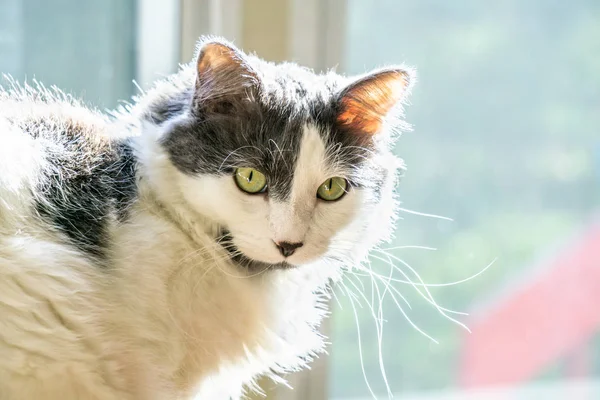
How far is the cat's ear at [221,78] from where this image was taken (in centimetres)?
97

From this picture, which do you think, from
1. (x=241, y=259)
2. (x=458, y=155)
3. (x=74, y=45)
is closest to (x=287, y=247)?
(x=241, y=259)

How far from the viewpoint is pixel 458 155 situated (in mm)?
1742

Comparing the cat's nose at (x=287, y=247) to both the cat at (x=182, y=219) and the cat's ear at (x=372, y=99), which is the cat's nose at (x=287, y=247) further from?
the cat's ear at (x=372, y=99)

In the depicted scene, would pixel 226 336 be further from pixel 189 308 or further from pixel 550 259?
pixel 550 259

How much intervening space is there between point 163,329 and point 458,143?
1046 millimetres

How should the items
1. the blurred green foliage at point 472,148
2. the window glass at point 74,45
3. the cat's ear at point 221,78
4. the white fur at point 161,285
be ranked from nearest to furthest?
1. the white fur at point 161,285
2. the cat's ear at point 221,78
3. the window glass at point 74,45
4. the blurred green foliage at point 472,148

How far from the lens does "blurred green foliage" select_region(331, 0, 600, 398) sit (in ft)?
5.46

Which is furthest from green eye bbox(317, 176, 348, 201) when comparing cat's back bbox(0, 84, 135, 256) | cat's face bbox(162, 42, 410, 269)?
cat's back bbox(0, 84, 135, 256)

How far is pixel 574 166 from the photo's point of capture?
6.14 feet

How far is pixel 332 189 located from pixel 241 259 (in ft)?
0.60

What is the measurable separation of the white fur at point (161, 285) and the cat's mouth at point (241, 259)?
1 centimetres

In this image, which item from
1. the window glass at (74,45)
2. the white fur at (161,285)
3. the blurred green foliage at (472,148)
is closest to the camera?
the white fur at (161,285)

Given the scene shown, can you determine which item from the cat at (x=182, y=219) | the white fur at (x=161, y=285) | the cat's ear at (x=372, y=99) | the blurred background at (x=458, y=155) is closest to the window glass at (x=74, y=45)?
the blurred background at (x=458, y=155)

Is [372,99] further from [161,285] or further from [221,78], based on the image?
[161,285]
